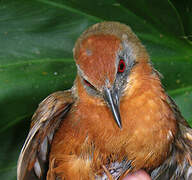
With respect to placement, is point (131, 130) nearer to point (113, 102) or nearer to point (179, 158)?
point (113, 102)

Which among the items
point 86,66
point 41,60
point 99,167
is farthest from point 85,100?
point 41,60

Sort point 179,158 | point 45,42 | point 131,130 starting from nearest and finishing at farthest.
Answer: point 131,130 < point 179,158 < point 45,42

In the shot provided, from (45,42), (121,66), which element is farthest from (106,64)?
(45,42)

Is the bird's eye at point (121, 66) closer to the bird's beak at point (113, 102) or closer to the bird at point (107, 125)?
the bird at point (107, 125)

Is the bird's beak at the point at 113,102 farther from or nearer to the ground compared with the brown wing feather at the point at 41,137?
farther from the ground

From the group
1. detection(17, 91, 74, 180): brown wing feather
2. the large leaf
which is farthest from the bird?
the large leaf

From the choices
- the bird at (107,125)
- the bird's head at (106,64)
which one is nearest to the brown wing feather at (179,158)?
the bird at (107,125)

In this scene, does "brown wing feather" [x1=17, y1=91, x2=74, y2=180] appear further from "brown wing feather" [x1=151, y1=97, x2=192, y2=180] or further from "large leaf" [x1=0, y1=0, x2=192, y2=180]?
"brown wing feather" [x1=151, y1=97, x2=192, y2=180]
